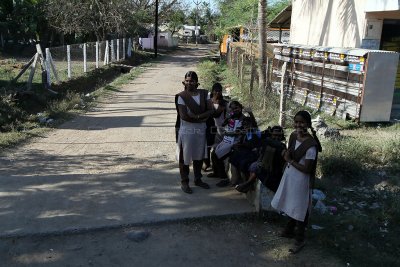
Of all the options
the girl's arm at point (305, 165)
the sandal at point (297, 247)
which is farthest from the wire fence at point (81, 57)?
the sandal at point (297, 247)

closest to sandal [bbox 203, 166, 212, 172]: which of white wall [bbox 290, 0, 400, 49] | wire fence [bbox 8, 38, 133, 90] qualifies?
white wall [bbox 290, 0, 400, 49]

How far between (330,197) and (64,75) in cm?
1337

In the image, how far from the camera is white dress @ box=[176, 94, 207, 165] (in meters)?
5.03

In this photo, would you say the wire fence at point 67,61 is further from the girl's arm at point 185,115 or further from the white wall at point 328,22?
Result: the white wall at point 328,22

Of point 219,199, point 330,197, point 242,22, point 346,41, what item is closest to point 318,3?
point 346,41

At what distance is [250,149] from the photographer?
5.09 meters

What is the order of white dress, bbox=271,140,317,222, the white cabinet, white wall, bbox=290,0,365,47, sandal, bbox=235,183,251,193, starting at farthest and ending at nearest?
white wall, bbox=290,0,365,47, the white cabinet, sandal, bbox=235,183,251,193, white dress, bbox=271,140,317,222

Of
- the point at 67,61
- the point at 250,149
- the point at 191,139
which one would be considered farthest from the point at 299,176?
the point at 67,61

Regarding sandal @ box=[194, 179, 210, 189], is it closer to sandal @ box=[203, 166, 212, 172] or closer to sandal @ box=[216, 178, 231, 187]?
sandal @ box=[216, 178, 231, 187]

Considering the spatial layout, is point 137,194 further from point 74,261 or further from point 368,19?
point 368,19

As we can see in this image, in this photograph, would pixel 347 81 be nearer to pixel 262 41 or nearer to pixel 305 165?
pixel 262 41

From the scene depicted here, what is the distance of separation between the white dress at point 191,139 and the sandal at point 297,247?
1648 millimetres

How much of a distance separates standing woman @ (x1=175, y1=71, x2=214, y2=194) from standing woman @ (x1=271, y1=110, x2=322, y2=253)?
130cm

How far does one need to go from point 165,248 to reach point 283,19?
631 inches
